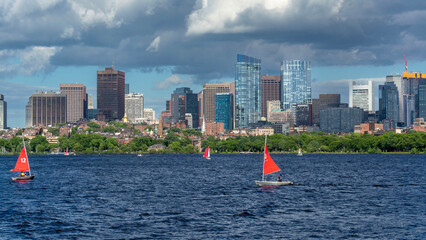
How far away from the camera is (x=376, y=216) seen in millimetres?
67688

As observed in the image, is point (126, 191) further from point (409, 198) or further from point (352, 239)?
point (352, 239)

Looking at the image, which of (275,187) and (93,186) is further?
(93,186)

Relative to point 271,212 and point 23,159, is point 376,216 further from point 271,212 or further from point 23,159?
point 23,159

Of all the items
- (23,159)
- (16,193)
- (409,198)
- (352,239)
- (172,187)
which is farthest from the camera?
(23,159)

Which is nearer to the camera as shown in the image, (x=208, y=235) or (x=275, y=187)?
(x=208, y=235)

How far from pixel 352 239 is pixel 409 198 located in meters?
33.1

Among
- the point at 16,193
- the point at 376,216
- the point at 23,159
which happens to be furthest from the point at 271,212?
the point at 23,159

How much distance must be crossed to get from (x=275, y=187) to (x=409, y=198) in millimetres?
21697

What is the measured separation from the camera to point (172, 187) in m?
104

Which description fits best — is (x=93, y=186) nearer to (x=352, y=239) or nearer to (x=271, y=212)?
(x=271, y=212)

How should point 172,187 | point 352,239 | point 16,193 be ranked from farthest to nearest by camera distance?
point 172,187
point 16,193
point 352,239

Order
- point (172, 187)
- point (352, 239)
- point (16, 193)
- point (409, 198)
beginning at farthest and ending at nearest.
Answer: point (172, 187), point (16, 193), point (409, 198), point (352, 239)

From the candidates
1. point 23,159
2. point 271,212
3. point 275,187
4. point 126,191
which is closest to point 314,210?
point 271,212

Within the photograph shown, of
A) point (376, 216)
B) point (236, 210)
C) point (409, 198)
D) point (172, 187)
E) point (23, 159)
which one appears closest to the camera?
point (376, 216)
